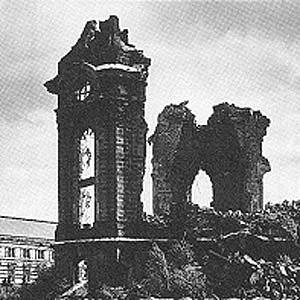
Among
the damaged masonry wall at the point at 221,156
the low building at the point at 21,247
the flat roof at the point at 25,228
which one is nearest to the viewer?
the damaged masonry wall at the point at 221,156

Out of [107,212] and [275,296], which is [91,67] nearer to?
[107,212]

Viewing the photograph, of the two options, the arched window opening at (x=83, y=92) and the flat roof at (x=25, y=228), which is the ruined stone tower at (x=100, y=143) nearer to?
the arched window opening at (x=83, y=92)

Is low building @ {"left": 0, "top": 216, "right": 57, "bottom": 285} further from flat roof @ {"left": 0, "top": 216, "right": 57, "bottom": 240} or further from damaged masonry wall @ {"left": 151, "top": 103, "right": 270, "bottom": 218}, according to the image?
damaged masonry wall @ {"left": 151, "top": 103, "right": 270, "bottom": 218}

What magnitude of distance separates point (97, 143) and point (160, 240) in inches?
187

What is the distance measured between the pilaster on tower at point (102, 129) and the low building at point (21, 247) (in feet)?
67.6

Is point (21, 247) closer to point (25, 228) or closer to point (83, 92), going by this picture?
point (25, 228)

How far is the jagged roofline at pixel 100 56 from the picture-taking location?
36000mm

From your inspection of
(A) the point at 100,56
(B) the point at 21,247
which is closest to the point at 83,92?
(A) the point at 100,56

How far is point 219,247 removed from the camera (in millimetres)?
33375

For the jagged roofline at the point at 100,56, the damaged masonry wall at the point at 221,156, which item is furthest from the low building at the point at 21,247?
the jagged roofline at the point at 100,56

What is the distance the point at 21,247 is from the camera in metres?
64.9

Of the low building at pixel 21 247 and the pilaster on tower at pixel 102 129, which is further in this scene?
the low building at pixel 21 247

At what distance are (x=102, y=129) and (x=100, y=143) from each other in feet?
1.87

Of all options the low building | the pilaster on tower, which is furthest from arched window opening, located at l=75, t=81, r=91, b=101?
the low building
